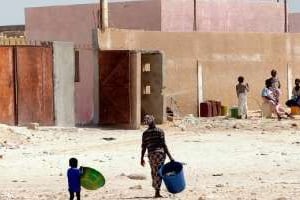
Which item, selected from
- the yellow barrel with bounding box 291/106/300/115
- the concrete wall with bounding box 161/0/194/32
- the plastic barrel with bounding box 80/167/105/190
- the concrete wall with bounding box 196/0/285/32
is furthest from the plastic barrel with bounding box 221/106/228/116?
the plastic barrel with bounding box 80/167/105/190

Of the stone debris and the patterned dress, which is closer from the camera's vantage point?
the patterned dress

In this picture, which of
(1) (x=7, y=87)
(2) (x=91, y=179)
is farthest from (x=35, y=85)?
(2) (x=91, y=179)

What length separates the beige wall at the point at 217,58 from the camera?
1162 inches

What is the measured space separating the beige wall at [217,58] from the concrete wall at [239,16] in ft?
20.6

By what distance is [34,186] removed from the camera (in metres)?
13.4

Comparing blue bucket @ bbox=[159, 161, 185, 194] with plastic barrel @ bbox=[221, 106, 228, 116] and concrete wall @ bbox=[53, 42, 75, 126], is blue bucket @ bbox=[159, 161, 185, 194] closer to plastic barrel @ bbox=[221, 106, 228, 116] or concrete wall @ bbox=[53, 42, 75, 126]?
concrete wall @ bbox=[53, 42, 75, 126]

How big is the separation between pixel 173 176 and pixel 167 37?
1808 cm

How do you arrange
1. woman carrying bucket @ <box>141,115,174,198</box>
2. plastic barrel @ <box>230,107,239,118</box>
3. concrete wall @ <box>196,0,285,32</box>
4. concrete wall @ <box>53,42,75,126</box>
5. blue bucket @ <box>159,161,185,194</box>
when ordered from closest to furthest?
blue bucket @ <box>159,161,185,194</box> → woman carrying bucket @ <box>141,115,174,198</box> → concrete wall @ <box>53,42,75,126</box> → plastic barrel @ <box>230,107,239,118</box> → concrete wall @ <box>196,0,285,32</box>

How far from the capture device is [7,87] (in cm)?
2223

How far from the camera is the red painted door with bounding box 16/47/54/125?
22562 millimetres

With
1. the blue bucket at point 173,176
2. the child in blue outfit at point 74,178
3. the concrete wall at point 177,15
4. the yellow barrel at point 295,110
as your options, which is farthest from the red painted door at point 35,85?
the concrete wall at point 177,15

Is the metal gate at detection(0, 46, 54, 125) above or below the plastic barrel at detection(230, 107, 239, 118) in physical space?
above

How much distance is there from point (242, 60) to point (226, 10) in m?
7.85

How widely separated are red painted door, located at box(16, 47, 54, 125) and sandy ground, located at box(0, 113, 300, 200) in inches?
21.3
